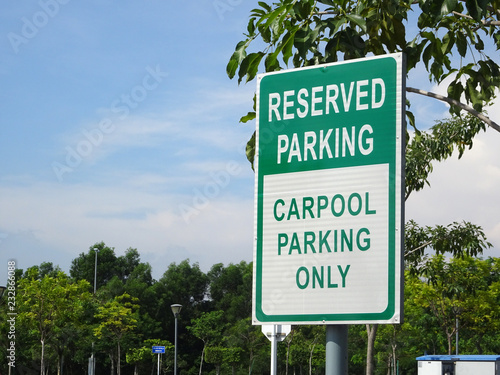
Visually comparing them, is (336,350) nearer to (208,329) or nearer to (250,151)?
(250,151)

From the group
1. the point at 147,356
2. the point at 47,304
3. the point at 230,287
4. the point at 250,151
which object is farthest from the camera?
the point at 230,287

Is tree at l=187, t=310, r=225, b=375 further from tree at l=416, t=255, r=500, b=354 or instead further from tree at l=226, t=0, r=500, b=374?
tree at l=226, t=0, r=500, b=374

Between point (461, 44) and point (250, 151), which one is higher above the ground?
point (461, 44)

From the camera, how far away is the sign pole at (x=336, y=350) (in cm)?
269

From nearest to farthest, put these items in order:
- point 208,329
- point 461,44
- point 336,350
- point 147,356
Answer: point 336,350 < point 461,44 < point 147,356 < point 208,329

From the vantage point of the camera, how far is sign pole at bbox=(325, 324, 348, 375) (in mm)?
2689

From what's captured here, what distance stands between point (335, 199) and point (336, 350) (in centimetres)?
57

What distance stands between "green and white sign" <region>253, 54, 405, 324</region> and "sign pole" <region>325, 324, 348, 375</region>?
0.05 meters

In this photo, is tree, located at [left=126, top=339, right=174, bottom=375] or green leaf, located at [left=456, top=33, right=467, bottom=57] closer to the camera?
A: green leaf, located at [left=456, top=33, right=467, bottom=57]

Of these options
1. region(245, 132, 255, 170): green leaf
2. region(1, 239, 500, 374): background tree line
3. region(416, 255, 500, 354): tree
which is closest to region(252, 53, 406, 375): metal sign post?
region(245, 132, 255, 170): green leaf

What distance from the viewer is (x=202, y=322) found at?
5556 centimetres

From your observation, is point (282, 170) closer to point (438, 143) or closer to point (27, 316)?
point (438, 143)

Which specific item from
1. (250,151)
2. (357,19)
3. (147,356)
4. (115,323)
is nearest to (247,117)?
(250,151)

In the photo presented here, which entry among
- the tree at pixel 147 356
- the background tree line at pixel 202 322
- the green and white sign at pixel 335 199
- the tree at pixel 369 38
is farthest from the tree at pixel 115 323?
the green and white sign at pixel 335 199
